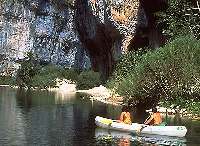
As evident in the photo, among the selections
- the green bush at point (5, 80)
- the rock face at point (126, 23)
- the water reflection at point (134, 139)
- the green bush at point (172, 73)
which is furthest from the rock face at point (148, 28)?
the green bush at point (5, 80)

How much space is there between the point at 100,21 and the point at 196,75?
4280 centimetres

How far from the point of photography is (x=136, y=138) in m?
38.2

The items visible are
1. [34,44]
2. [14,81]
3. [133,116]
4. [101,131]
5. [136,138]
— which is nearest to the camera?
[136,138]

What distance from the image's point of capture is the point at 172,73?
53.6m

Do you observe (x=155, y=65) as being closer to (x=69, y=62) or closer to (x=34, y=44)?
(x=69, y=62)

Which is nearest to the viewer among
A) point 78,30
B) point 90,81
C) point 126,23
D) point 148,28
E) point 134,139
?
point 134,139

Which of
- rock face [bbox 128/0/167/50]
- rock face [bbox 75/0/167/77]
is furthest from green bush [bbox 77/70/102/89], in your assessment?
rock face [bbox 128/0/167/50]

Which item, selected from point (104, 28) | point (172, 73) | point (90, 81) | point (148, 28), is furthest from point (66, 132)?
point (90, 81)

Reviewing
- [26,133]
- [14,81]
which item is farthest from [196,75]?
[14,81]

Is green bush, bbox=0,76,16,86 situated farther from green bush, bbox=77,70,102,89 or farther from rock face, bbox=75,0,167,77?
rock face, bbox=75,0,167,77

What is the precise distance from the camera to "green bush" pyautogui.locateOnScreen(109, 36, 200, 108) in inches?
2063

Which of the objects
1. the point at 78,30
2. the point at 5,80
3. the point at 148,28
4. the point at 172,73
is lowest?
the point at 172,73

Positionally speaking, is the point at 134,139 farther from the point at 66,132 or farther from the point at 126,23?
the point at 126,23

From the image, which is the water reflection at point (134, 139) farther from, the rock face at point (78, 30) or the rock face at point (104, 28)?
the rock face at point (104, 28)
